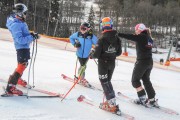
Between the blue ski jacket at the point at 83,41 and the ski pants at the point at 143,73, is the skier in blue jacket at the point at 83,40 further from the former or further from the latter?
the ski pants at the point at 143,73

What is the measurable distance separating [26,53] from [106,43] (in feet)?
5.13

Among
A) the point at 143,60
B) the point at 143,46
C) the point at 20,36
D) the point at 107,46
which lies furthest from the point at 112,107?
the point at 20,36

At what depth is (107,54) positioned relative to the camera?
6188 millimetres

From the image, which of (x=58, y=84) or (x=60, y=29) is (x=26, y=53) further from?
(x=60, y=29)

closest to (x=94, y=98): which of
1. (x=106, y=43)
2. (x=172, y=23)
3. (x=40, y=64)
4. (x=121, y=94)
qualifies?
(x=121, y=94)

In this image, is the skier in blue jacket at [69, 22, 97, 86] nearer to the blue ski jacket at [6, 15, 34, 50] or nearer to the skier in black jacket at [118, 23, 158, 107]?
the skier in black jacket at [118, 23, 158, 107]

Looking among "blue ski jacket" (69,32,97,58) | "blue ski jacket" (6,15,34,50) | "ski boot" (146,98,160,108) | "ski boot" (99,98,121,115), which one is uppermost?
"blue ski jacket" (6,15,34,50)

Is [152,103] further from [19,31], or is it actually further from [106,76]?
[19,31]

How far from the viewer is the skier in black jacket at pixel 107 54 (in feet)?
20.0

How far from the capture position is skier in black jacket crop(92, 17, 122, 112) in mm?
6098

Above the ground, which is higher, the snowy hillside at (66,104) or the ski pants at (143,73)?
the ski pants at (143,73)

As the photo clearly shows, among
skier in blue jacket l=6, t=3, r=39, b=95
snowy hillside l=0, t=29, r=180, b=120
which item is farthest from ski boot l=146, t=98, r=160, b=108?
skier in blue jacket l=6, t=3, r=39, b=95

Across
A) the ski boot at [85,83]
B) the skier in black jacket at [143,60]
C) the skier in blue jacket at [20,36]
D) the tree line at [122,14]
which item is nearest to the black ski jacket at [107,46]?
the skier in black jacket at [143,60]

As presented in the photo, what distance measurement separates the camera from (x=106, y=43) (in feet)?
20.0
